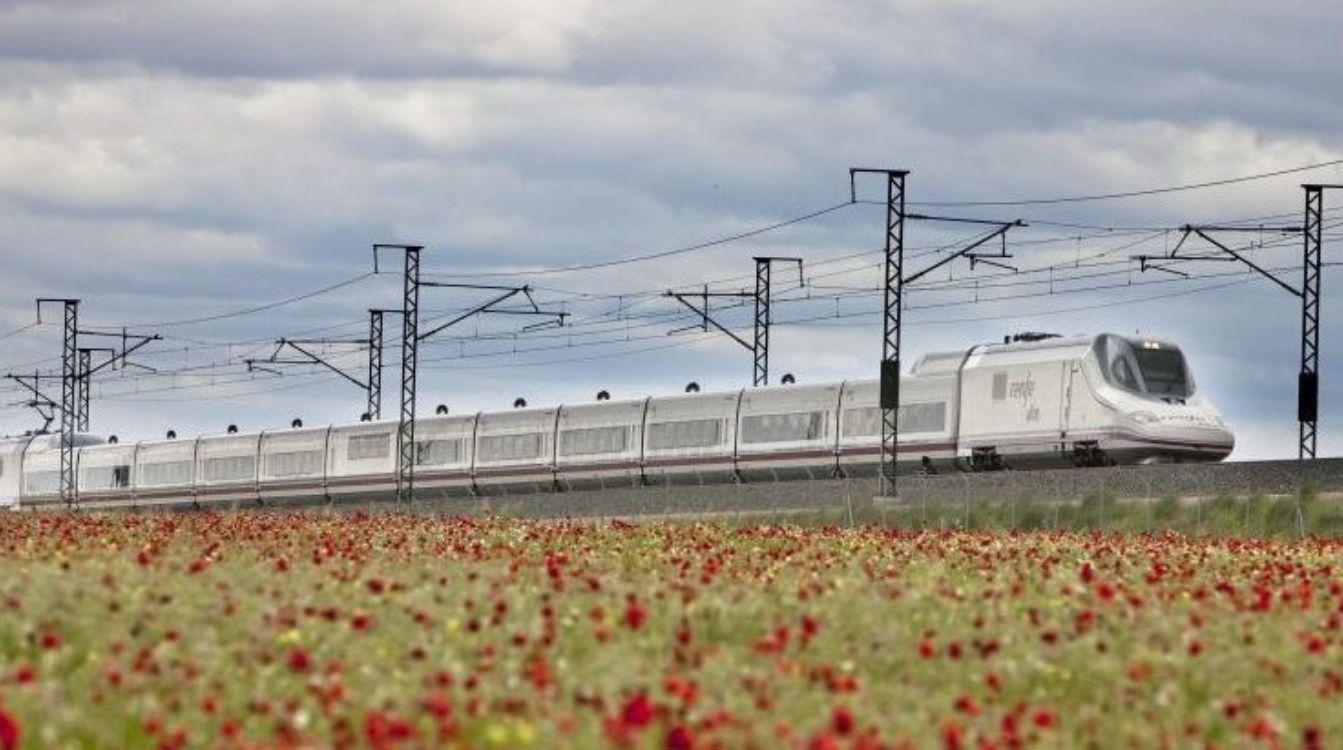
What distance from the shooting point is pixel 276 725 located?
10117 millimetres

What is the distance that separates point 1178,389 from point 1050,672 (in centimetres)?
4456

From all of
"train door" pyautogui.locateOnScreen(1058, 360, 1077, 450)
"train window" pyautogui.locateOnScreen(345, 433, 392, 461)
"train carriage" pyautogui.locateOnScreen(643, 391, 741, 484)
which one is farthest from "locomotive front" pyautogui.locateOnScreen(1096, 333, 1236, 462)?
"train window" pyautogui.locateOnScreen(345, 433, 392, 461)

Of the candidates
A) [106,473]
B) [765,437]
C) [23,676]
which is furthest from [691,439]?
[23,676]

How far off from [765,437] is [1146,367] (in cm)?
1391

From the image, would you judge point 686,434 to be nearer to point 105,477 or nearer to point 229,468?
point 229,468

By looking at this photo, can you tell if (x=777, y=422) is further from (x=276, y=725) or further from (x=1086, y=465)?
(x=276, y=725)

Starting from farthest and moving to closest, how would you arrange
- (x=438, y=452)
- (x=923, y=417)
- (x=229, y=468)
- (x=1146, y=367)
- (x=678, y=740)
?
(x=229, y=468), (x=438, y=452), (x=923, y=417), (x=1146, y=367), (x=678, y=740)

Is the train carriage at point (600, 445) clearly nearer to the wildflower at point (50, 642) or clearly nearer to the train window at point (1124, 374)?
the train window at point (1124, 374)

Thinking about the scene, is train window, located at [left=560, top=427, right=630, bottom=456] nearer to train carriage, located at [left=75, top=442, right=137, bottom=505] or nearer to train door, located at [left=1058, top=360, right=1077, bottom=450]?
train door, located at [left=1058, top=360, right=1077, bottom=450]

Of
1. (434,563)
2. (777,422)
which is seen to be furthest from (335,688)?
(777,422)

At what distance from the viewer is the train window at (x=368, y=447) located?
279ft

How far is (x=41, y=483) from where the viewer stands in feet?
355

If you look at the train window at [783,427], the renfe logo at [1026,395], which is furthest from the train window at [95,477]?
the renfe logo at [1026,395]

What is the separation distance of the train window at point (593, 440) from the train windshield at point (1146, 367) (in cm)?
2123
